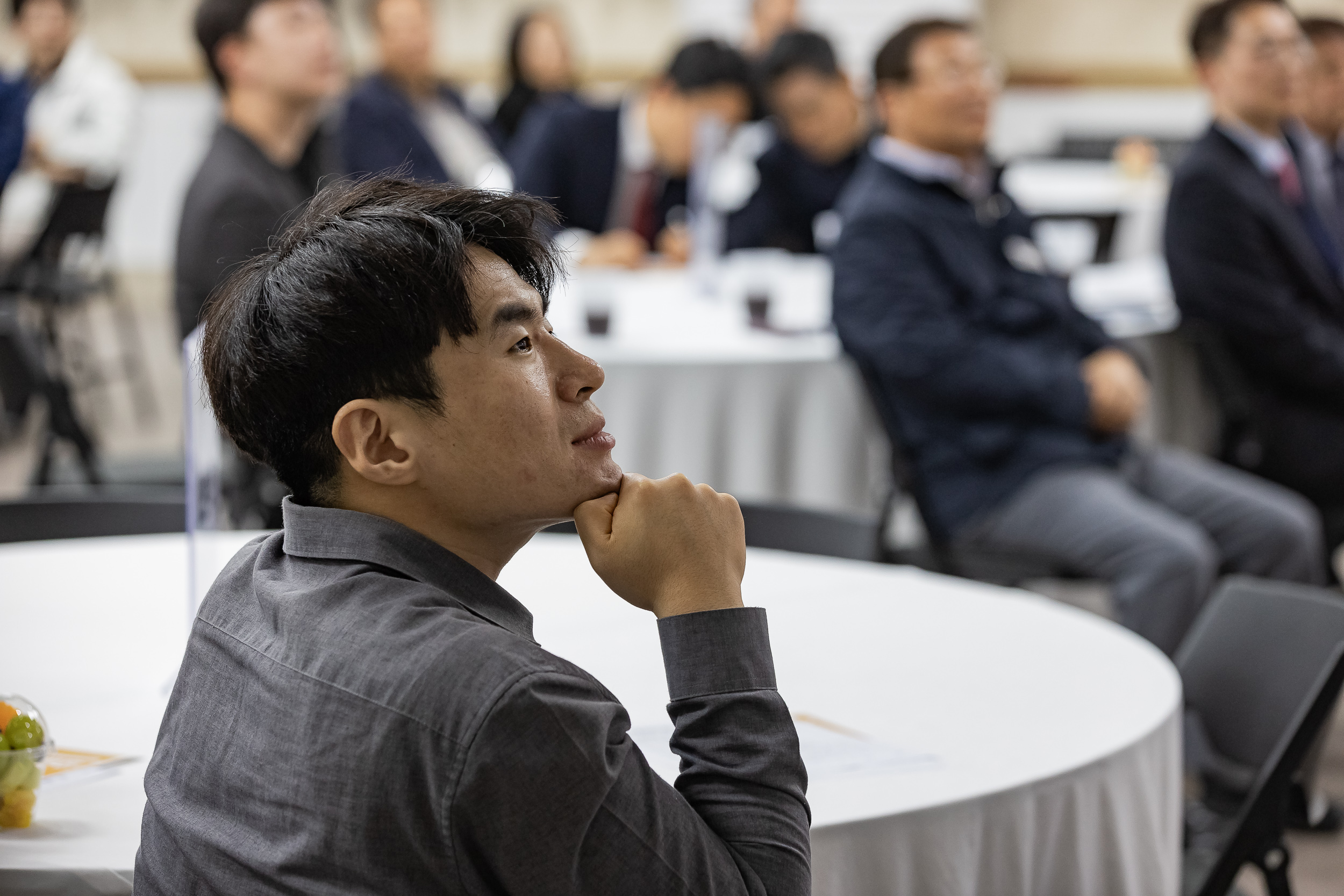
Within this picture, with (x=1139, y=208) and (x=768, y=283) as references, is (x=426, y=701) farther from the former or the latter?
(x=1139, y=208)

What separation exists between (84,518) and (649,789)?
5.81ft

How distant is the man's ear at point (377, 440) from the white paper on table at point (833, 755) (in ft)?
1.48

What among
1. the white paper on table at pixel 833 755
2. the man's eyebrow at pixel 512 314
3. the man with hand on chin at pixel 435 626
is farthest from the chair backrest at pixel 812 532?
the man's eyebrow at pixel 512 314

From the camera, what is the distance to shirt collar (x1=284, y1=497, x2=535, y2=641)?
0.91 metres

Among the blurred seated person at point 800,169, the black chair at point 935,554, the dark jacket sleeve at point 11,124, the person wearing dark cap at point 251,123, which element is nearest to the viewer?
the black chair at point 935,554

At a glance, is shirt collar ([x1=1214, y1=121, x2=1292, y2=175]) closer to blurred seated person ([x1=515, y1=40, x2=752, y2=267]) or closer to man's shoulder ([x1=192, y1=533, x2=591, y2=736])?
blurred seated person ([x1=515, y1=40, x2=752, y2=267])

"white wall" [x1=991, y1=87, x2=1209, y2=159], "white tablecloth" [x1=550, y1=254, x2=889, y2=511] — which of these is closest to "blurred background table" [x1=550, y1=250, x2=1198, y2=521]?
"white tablecloth" [x1=550, y1=254, x2=889, y2=511]

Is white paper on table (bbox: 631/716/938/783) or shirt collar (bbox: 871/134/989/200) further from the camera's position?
shirt collar (bbox: 871/134/989/200)

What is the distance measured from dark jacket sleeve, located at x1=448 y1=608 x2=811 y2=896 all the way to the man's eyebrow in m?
0.21

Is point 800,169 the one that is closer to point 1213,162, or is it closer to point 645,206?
point 645,206

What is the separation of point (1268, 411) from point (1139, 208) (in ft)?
11.4

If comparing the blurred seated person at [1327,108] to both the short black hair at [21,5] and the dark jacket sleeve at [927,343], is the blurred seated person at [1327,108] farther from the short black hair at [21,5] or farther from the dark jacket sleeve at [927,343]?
the short black hair at [21,5]

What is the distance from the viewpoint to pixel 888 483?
320 cm

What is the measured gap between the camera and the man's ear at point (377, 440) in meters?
0.90
